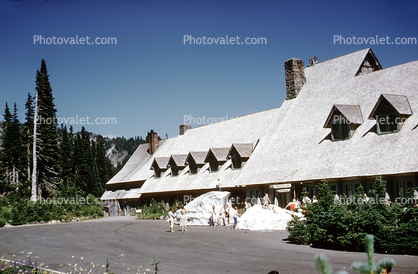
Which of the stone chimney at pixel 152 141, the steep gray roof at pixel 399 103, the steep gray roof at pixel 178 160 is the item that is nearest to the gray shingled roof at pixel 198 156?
the steep gray roof at pixel 178 160

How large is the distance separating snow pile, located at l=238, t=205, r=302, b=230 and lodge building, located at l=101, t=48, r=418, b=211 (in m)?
2.92

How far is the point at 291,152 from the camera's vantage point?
97.3 feet

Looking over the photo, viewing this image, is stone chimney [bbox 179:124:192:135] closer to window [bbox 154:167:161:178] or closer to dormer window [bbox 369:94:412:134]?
window [bbox 154:167:161:178]

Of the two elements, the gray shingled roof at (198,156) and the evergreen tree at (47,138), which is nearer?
the gray shingled roof at (198,156)

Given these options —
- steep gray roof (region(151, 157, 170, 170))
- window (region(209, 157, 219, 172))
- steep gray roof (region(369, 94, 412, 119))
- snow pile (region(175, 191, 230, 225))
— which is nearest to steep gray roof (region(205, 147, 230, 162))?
window (region(209, 157, 219, 172))

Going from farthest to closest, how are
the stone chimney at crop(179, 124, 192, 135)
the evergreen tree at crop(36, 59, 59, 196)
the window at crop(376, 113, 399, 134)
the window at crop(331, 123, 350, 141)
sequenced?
the evergreen tree at crop(36, 59, 59, 196) < the stone chimney at crop(179, 124, 192, 135) < the window at crop(331, 123, 350, 141) < the window at crop(376, 113, 399, 134)

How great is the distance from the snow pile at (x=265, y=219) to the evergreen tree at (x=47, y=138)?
128 ft

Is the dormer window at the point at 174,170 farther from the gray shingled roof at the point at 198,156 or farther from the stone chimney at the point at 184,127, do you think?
the stone chimney at the point at 184,127

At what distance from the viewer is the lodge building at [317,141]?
23438mm

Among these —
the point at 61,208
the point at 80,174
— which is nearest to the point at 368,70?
the point at 61,208

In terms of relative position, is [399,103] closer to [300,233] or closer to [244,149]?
[300,233]

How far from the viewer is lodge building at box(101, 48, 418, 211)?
23.4m

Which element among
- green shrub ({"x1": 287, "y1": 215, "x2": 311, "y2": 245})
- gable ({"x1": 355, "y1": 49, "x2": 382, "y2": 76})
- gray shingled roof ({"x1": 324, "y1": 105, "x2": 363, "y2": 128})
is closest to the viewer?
green shrub ({"x1": 287, "y1": 215, "x2": 311, "y2": 245})

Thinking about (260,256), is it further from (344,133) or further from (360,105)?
(360,105)
